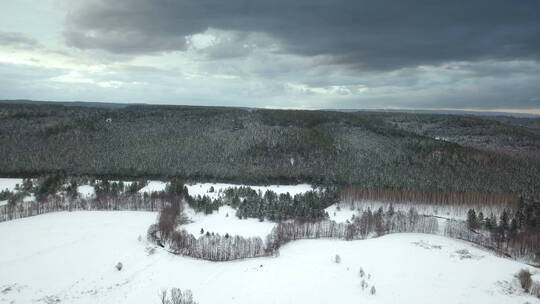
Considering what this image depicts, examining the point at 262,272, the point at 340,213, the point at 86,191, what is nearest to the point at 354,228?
the point at 340,213

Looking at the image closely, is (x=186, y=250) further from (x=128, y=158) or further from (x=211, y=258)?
(x=128, y=158)

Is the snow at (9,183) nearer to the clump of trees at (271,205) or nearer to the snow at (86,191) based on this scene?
the snow at (86,191)

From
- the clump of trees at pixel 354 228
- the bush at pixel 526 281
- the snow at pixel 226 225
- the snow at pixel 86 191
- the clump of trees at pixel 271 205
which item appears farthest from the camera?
the snow at pixel 86 191

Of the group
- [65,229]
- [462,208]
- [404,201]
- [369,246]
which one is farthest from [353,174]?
[65,229]

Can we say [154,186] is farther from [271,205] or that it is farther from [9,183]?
[271,205]

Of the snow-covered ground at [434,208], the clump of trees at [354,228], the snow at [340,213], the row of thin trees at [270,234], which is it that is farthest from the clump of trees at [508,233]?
the snow at [340,213]

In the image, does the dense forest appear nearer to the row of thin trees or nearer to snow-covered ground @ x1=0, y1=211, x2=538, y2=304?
the row of thin trees

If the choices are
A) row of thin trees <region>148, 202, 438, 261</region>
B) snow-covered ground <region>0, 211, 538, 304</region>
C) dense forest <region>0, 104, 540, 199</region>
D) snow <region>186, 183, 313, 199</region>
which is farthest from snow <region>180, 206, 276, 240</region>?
dense forest <region>0, 104, 540, 199</region>
